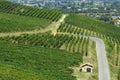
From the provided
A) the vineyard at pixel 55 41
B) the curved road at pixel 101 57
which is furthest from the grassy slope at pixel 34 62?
the curved road at pixel 101 57

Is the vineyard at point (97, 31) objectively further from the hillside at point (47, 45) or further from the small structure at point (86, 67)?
the small structure at point (86, 67)

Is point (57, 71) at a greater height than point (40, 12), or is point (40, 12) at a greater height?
point (40, 12)

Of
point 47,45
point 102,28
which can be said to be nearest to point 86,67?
point 47,45

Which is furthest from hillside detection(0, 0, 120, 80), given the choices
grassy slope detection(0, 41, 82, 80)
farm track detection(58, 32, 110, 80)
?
farm track detection(58, 32, 110, 80)

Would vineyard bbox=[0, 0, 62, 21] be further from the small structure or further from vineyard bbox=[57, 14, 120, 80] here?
the small structure

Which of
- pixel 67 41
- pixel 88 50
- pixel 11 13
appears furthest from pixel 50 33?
pixel 11 13

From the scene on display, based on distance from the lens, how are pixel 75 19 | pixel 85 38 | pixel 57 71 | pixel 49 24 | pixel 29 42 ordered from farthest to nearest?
1. pixel 75 19
2. pixel 49 24
3. pixel 85 38
4. pixel 29 42
5. pixel 57 71

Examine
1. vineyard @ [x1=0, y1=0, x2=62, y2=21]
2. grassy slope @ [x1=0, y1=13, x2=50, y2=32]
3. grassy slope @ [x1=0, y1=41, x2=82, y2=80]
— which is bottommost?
grassy slope @ [x1=0, y1=41, x2=82, y2=80]

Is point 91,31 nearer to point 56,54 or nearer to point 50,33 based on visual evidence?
point 50,33
